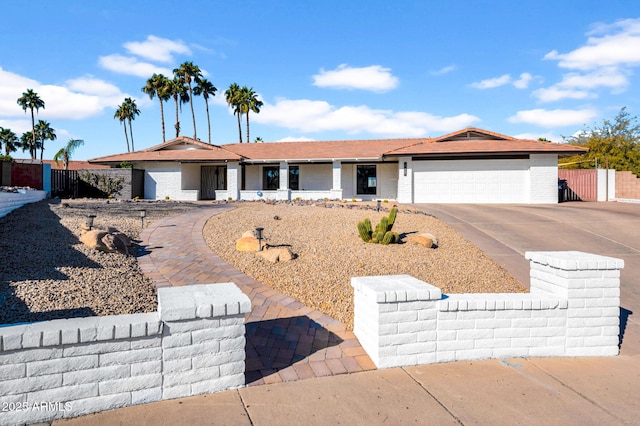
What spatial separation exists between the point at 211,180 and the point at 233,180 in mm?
3640

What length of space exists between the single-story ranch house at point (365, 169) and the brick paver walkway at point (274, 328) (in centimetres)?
1525

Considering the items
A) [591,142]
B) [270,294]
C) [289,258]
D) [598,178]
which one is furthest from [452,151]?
[591,142]

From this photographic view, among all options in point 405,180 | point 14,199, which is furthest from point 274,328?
point 405,180

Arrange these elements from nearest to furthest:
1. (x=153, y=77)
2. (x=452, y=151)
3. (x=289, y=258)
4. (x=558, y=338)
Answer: (x=558, y=338) < (x=289, y=258) < (x=452, y=151) < (x=153, y=77)

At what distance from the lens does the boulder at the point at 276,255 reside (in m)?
7.24

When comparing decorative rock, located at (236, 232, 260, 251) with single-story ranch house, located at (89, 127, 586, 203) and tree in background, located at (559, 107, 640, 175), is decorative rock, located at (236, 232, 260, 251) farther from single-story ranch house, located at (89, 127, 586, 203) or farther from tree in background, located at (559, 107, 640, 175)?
tree in background, located at (559, 107, 640, 175)

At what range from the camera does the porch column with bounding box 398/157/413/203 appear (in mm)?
20359

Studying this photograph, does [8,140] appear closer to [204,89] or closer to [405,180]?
[204,89]

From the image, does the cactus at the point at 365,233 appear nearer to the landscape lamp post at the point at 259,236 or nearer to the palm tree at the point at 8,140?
the landscape lamp post at the point at 259,236

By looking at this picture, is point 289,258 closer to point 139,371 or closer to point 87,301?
point 87,301

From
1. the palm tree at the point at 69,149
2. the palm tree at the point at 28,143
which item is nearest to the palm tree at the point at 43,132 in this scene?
the palm tree at the point at 28,143

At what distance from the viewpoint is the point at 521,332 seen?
4.11 m

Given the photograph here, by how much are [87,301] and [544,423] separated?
5.10 m

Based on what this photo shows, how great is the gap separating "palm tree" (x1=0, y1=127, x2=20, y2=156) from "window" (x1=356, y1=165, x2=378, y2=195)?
60.7 metres
